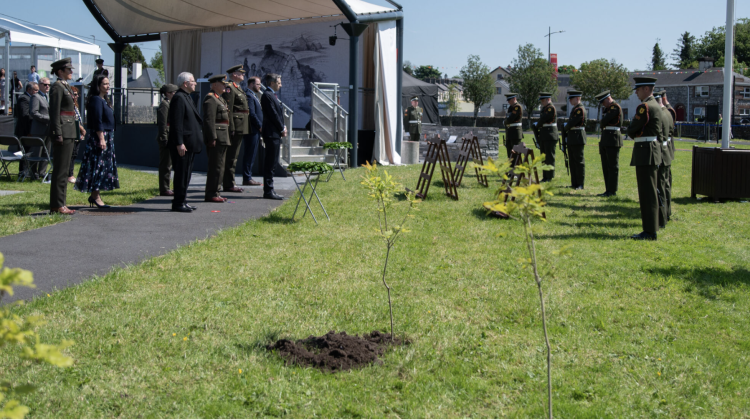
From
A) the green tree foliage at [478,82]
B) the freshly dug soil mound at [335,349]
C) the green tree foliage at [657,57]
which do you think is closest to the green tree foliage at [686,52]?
the green tree foliage at [657,57]

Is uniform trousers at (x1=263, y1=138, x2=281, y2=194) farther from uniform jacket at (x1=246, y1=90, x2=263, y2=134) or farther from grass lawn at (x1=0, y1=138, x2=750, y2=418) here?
grass lawn at (x1=0, y1=138, x2=750, y2=418)

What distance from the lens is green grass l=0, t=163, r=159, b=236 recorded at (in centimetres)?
794

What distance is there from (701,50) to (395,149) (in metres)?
115

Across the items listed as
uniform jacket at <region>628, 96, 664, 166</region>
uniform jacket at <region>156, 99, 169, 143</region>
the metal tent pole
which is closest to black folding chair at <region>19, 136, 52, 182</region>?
uniform jacket at <region>156, 99, 169, 143</region>

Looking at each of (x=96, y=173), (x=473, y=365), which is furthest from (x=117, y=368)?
(x=96, y=173)

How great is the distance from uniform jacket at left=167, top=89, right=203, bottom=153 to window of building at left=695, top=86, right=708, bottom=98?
76.2 m

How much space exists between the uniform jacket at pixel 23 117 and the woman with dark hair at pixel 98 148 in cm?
439

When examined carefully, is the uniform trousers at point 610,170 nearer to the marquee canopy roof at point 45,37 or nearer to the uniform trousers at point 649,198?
the uniform trousers at point 649,198

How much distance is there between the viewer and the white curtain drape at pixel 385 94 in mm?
17047

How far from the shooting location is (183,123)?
905cm

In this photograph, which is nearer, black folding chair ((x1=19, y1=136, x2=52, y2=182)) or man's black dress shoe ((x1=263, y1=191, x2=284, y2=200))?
man's black dress shoe ((x1=263, y1=191, x2=284, y2=200))

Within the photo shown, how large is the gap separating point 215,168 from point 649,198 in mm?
6633

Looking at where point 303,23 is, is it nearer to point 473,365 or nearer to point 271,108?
point 271,108

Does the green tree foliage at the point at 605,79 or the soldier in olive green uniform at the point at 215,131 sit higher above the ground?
the green tree foliage at the point at 605,79
